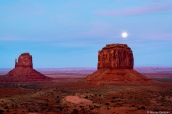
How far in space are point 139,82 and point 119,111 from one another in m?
45.6

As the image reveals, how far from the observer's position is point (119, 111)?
3234 centimetres

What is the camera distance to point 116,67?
77938mm

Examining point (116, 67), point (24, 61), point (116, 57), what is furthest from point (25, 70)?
point (116, 57)

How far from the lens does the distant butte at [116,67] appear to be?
75312 mm

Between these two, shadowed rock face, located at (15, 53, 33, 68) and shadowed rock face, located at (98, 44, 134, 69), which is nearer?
shadowed rock face, located at (98, 44, 134, 69)

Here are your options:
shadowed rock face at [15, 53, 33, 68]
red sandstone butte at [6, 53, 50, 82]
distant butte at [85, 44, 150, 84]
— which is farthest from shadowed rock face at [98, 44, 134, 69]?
shadowed rock face at [15, 53, 33, 68]

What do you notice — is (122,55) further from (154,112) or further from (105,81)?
(154,112)

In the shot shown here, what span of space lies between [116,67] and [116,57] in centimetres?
342

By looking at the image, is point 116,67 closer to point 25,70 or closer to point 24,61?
point 25,70

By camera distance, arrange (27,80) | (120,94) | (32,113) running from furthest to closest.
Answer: (27,80), (120,94), (32,113)

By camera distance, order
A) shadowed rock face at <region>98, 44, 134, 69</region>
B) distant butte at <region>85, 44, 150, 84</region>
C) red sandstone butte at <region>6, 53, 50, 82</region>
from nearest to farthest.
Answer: distant butte at <region>85, 44, 150, 84</region>, shadowed rock face at <region>98, 44, 134, 69</region>, red sandstone butte at <region>6, 53, 50, 82</region>

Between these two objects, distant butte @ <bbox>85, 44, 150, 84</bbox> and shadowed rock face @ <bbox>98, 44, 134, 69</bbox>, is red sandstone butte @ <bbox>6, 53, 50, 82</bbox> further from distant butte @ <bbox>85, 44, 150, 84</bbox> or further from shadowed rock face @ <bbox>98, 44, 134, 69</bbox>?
shadowed rock face @ <bbox>98, 44, 134, 69</bbox>

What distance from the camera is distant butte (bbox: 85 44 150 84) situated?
75312mm

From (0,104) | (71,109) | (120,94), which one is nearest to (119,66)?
(120,94)
